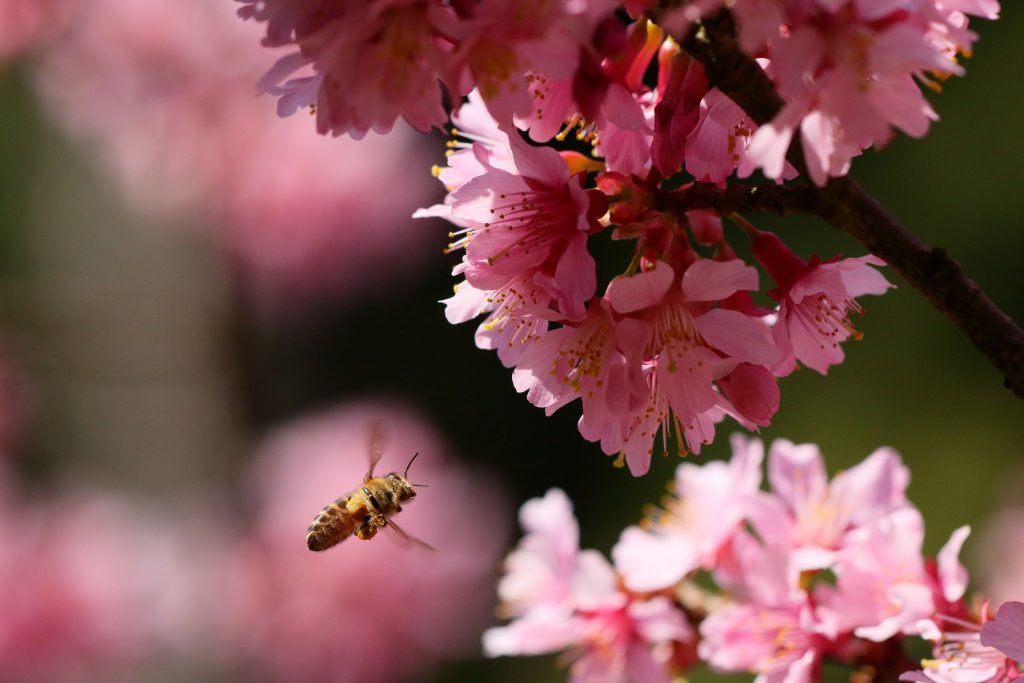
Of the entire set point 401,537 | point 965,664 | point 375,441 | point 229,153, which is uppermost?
point 229,153

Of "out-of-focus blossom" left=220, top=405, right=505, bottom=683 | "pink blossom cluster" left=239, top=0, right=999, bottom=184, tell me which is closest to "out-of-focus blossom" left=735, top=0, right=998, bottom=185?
"pink blossom cluster" left=239, top=0, right=999, bottom=184

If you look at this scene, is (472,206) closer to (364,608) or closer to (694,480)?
(694,480)

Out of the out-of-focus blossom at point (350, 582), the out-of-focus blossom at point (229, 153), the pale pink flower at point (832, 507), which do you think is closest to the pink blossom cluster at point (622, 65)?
the pale pink flower at point (832, 507)

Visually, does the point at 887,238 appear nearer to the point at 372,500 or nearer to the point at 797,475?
the point at 797,475

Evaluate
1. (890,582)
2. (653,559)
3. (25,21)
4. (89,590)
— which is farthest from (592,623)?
(25,21)

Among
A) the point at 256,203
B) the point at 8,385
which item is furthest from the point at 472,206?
the point at 8,385
